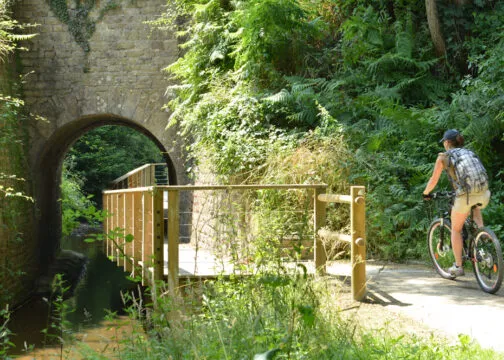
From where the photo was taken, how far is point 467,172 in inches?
218

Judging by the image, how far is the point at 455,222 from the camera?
573 cm

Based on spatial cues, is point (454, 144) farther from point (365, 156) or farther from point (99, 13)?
point (99, 13)

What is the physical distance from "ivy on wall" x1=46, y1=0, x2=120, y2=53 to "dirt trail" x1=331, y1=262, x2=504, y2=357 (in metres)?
8.52

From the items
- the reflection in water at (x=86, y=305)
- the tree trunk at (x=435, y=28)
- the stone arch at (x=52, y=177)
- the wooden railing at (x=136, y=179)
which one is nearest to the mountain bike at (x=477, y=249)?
the reflection in water at (x=86, y=305)

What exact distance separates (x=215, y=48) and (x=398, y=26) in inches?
126

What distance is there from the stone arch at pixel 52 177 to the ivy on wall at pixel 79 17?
5.23ft

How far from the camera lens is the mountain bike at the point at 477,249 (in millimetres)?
5328

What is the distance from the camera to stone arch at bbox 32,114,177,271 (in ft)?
42.9

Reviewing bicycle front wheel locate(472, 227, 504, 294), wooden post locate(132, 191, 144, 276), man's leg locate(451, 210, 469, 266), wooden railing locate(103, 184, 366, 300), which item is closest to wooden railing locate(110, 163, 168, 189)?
wooden railing locate(103, 184, 366, 300)

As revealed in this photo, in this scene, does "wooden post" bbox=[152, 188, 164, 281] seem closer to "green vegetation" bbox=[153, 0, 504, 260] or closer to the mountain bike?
"green vegetation" bbox=[153, 0, 504, 260]

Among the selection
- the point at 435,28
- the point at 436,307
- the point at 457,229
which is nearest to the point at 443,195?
the point at 457,229

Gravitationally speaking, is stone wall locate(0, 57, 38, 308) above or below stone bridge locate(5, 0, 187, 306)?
below

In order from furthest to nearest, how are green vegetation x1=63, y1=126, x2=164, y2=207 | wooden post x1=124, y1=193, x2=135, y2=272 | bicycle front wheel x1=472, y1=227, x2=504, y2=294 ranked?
1. green vegetation x1=63, y1=126, x2=164, y2=207
2. wooden post x1=124, y1=193, x2=135, y2=272
3. bicycle front wheel x1=472, y1=227, x2=504, y2=294

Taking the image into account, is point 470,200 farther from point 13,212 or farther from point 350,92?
point 13,212
